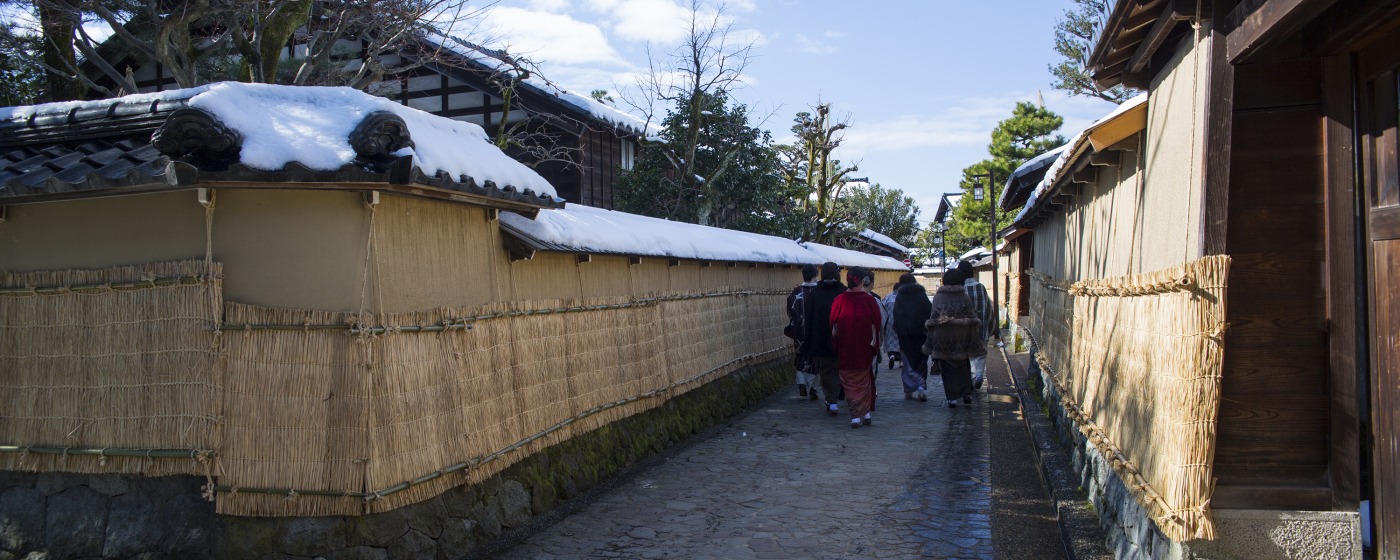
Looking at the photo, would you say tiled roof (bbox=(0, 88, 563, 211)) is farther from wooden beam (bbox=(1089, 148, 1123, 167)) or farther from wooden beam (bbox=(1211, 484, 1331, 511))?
wooden beam (bbox=(1089, 148, 1123, 167))

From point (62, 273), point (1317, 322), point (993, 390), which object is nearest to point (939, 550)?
point (1317, 322)

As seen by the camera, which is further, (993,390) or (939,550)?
(993,390)

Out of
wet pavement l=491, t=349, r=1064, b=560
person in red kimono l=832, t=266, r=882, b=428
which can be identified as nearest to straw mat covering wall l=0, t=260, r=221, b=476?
wet pavement l=491, t=349, r=1064, b=560

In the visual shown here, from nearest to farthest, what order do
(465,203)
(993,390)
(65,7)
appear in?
(465,203), (65,7), (993,390)

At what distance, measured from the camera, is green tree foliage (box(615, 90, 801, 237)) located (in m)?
21.9

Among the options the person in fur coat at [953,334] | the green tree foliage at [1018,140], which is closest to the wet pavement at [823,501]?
the person in fur coat at [953,334]

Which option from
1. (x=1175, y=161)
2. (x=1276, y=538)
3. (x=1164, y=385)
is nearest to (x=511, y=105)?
(x=1175, y=161)

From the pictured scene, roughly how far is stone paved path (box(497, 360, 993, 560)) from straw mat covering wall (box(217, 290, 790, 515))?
95 centimetres

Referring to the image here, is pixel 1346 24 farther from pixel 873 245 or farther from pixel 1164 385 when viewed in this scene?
pixel 873 245

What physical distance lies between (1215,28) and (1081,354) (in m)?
4.24

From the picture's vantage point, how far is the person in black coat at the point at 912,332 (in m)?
A: 13.8

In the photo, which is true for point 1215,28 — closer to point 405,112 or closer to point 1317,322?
point 1317,322

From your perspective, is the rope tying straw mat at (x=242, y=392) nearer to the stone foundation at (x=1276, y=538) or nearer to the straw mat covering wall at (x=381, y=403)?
the straw mat covering wall at (x=381, y=403)

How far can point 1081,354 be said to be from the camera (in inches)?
322
